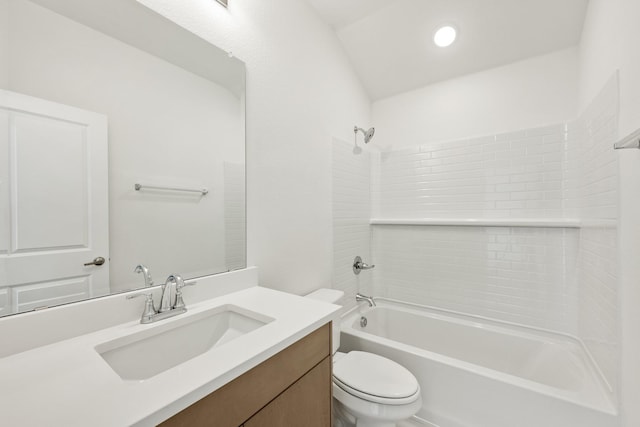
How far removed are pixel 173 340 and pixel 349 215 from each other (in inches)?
62.2

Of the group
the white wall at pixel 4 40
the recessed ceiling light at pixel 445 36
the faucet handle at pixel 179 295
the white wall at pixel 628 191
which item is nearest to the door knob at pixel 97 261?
the faucet handle at pixel 179 295

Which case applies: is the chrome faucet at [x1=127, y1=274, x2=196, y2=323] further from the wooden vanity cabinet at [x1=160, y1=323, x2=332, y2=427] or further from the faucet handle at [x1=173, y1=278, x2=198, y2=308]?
the wooden vanity cabinet at [x1=160, y1=323, x2=332, y2=427]

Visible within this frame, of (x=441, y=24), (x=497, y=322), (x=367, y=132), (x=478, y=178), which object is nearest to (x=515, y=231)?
(x=478, y=178)

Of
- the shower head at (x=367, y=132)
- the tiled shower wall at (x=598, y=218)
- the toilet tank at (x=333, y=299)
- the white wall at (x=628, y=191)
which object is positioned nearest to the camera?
the white wall at (x=628, y=191)

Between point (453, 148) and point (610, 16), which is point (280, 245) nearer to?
point (453, 148)

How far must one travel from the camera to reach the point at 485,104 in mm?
2084

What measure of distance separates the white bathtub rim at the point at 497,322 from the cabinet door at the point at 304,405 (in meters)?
1.09

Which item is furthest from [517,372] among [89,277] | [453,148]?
[89,277]

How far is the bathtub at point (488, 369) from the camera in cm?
122

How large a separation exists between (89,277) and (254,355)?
641 millimetres

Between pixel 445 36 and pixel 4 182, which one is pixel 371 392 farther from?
pixel 445 36

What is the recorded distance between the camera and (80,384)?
56 cm

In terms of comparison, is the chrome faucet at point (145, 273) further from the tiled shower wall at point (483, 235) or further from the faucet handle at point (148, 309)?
the tiled shower wall at point (483, 235)

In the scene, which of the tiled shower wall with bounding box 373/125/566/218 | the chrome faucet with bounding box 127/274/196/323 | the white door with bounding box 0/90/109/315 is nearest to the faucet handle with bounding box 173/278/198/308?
the chrome faucet with bounding box 127/274/196/323
